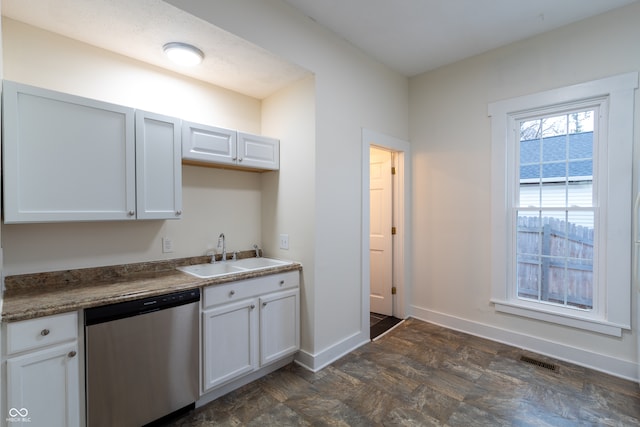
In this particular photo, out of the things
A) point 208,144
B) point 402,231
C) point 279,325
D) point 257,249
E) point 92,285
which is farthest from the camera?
point 402,231

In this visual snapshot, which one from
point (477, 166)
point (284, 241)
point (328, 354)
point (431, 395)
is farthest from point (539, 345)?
point (284, 241)

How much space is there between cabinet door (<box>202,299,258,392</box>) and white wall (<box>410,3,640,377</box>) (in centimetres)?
227

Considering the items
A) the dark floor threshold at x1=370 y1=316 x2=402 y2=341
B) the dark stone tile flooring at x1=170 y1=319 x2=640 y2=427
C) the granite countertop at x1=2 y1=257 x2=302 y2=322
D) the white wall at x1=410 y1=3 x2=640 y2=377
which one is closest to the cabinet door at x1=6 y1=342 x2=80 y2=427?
the granite countertop at x1=2 y1=257 x2=302 y2=322

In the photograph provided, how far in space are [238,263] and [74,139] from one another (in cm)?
154

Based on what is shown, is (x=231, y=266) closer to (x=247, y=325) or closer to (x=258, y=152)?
(x=247, y=325)

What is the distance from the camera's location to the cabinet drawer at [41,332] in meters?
1.41

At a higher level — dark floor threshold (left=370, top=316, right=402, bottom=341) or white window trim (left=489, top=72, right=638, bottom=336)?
white window trim (left=489, top=72, right=638, bottom=336)

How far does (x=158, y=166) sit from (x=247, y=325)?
4.50 feet

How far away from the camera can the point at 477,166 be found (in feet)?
10.6

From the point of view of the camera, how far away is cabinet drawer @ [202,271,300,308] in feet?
6.88

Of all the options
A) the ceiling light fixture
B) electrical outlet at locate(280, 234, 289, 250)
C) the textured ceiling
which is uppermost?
the textured ceiling

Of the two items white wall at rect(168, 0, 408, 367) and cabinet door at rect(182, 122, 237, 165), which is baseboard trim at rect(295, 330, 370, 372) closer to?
white wall at rect(168, 0, 408, 367)

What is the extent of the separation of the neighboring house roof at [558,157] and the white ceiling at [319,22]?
3.39ft

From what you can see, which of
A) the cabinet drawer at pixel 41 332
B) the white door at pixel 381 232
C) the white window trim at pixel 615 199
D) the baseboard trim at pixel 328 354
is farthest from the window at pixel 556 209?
the cabinet drawer at pixel 41 332
